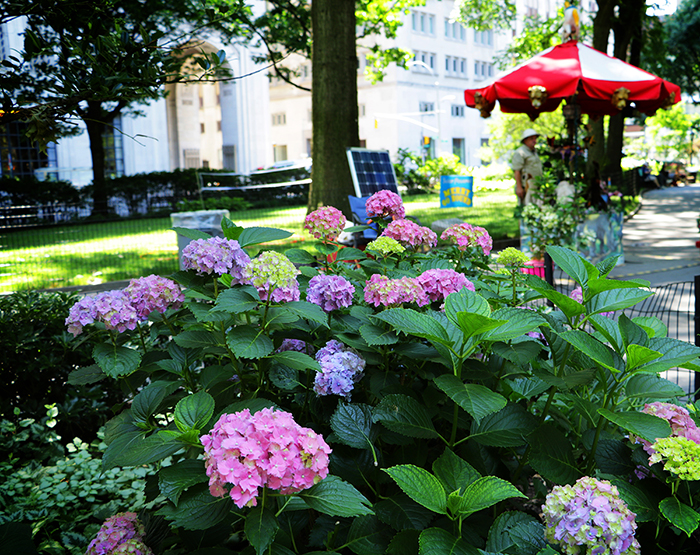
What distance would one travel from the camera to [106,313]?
1.88 meters

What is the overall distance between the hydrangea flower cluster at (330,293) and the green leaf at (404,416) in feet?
1.46

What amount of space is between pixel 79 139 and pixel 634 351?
29989 millimetres

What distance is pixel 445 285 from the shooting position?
6.54ft

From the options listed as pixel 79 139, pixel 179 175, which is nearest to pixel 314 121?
pixel 179 175

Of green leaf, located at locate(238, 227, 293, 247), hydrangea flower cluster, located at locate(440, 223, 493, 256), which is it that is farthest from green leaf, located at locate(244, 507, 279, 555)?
hydrangea flower cluster, located at locate(440, 223, 493, 256)

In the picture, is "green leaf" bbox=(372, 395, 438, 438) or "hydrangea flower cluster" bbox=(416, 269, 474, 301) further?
"hydrangea flower cluster" bbox=(416, 269, 474, 301)

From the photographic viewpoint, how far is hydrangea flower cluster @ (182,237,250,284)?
5.96 feet

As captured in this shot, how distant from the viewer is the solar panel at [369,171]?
28.6 ft

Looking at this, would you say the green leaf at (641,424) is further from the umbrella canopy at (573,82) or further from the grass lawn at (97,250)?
the umbrella canopy at (573,82)

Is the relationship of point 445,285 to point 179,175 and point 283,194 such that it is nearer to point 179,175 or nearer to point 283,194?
point 283,194

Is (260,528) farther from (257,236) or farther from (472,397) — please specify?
(257,236)

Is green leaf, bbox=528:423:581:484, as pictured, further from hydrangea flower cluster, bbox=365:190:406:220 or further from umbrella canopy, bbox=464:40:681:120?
umbrella canopy, bbox=464:40:681:120

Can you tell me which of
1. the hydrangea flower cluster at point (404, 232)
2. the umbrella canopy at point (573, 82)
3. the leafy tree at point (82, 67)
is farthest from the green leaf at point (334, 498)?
the umbrella canopy at point (573, 82)

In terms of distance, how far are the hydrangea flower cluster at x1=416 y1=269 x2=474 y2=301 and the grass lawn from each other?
17.7ft
